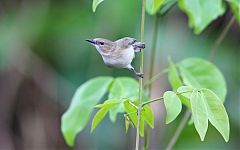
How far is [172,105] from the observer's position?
89cm

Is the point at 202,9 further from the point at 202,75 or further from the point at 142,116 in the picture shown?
the point at 142,116

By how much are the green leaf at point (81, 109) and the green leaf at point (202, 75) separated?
0.68ft

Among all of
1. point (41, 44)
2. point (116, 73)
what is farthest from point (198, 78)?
point (41, 44)

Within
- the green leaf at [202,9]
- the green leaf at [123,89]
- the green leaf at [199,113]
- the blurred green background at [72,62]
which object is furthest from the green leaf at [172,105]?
the blurred green background at [72,62]

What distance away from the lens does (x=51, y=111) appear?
3.11m

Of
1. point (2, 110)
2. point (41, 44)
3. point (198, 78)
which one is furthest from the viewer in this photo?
point (2, 110)

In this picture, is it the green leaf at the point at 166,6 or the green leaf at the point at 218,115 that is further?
the green leaf at the point at 166,6

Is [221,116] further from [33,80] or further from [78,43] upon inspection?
[33,80]

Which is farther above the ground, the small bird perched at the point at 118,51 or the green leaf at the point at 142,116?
the small bird perched at the point at 118,51

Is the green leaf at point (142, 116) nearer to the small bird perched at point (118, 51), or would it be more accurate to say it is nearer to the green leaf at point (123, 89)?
the small bird perched at point (118, 51)

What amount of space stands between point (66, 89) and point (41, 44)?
30 cm

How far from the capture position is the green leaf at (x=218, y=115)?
0.87 metres

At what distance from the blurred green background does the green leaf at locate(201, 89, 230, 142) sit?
1.78 metres

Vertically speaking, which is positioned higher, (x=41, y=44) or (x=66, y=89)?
(x=41, y=44)
